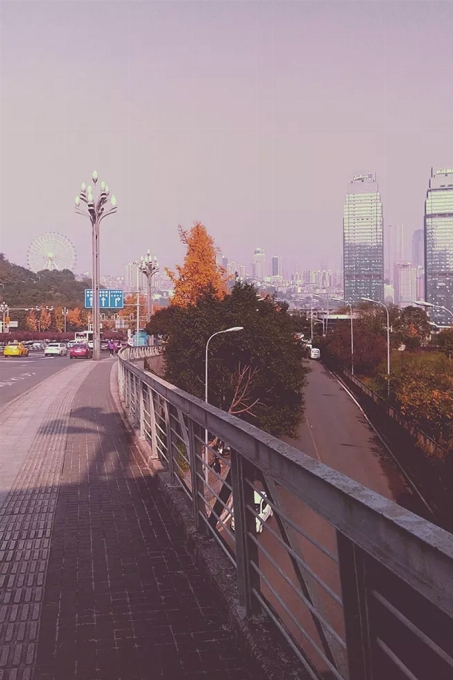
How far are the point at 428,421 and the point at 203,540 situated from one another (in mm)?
38527

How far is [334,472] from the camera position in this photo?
2816mm

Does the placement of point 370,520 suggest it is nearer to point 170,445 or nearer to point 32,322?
point 170,445

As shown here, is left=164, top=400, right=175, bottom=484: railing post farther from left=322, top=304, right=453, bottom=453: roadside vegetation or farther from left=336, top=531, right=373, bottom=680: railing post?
left=322, top=304, right=453, bottom=453: roadside vegetation

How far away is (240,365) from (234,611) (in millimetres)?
41129

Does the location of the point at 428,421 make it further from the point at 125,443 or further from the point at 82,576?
the point at 82,576

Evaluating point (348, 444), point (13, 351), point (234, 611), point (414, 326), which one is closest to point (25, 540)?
point (234, 611)

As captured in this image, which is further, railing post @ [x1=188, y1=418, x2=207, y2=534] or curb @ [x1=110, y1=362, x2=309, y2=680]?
railing post @ [x1=188, y1=418, x2=207, y2=534]

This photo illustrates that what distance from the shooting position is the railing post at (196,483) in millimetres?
5691

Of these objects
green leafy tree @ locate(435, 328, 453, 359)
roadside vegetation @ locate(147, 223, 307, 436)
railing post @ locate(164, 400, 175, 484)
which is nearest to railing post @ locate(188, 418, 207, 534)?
railing post @ locate(164, 400, 175, 484)

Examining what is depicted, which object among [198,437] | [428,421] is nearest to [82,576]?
[198,437]

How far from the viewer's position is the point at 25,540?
602 centimetres

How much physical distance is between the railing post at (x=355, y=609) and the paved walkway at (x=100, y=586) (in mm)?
1094

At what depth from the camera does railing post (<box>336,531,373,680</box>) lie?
2.44m

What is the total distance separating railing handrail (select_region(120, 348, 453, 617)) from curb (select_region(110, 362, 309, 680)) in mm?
795
